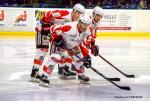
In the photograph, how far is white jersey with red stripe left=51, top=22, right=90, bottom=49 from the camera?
20.0ft

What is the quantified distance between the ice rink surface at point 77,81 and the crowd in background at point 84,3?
9.37 ft

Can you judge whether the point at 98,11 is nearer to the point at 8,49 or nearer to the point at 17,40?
the point at 8,49

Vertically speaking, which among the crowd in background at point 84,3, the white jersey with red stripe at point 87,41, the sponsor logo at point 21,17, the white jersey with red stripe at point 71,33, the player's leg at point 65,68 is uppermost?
the white jersey with red stripe at point 71,33

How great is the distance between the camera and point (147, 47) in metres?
11.0

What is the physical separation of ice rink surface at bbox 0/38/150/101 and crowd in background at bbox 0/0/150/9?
112 inches

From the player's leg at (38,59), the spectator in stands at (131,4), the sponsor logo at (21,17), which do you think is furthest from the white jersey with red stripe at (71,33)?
the spectator in stands at (131,4)

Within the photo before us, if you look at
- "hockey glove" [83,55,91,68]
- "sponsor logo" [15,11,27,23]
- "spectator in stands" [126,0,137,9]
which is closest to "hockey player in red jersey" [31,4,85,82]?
"hockey glove" [83,55,91,68]

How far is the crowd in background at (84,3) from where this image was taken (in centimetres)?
1359

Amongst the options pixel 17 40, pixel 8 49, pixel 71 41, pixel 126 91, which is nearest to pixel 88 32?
pixel 71 41

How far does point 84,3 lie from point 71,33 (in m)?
8.19

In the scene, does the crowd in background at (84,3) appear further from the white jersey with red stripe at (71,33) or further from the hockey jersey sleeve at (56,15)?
the white jersey with red stripe at (71,33)

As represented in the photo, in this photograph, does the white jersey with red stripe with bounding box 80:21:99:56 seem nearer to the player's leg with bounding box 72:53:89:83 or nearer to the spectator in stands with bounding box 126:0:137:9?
the player's leg with bounding box 72:53:89:83

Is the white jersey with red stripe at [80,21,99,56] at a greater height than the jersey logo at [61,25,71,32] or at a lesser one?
lesser

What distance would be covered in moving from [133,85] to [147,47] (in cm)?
453
